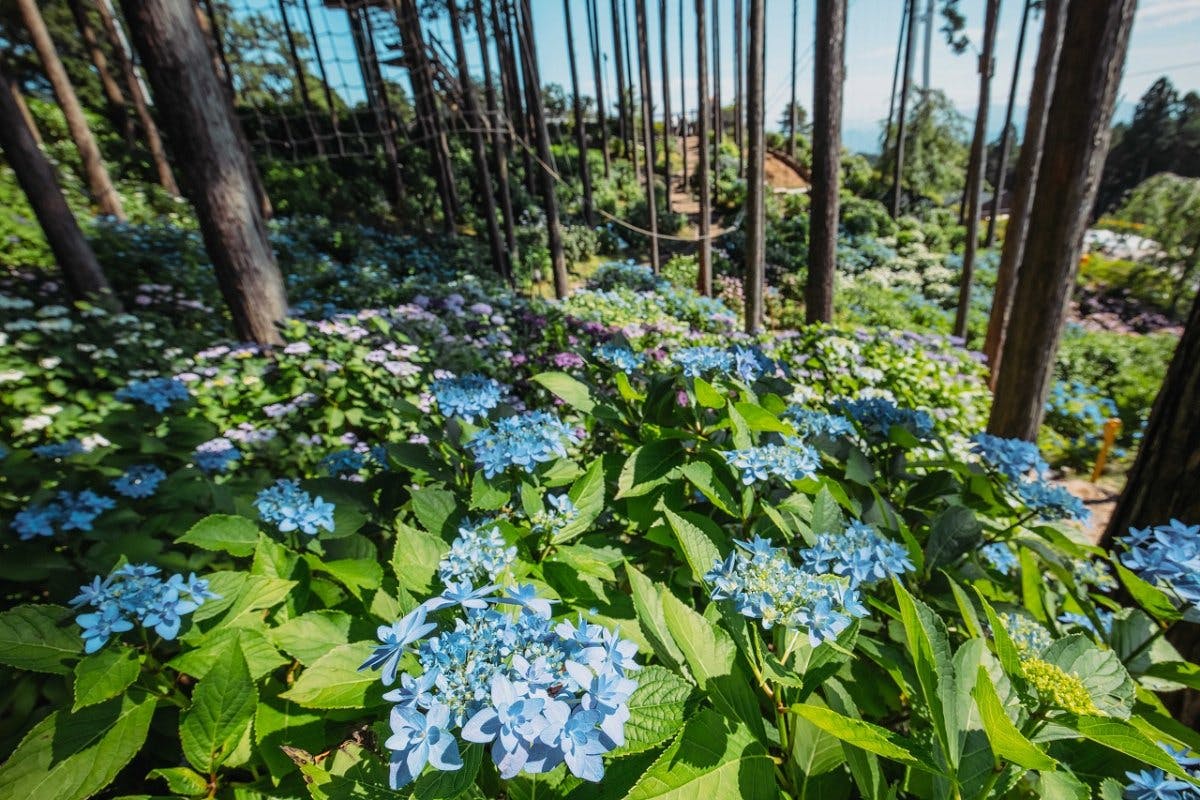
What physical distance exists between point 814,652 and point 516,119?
16.1 metres

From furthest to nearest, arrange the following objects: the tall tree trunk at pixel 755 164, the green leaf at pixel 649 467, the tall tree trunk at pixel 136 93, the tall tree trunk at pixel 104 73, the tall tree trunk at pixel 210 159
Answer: the tall tree trunk at pixel 136 93, the tall tree trunk at pixel 104 73, the tall tree trunk at pixel 755 164, the tall tree trunk at pixel 210 159, the green leaf at pixel 649 467

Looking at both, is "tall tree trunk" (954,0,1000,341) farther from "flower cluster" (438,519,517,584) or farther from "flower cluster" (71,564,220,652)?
"flower cluster" (71,564,220,652)

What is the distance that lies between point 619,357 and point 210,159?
3871 mm

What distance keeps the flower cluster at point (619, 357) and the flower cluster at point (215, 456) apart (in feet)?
6.44

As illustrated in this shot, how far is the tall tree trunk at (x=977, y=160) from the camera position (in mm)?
8555

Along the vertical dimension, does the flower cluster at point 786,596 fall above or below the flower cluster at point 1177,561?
above

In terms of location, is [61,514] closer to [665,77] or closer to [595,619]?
[595,619]

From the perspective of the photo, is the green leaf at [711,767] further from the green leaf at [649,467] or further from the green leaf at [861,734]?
the green leaf at [649,467]

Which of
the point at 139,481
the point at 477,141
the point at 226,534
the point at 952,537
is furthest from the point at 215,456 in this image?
the point at 477,141

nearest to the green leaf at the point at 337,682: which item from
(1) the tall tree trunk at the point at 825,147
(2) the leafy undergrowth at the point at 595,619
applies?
(2) the leafy undergrowth at the point at 595,619

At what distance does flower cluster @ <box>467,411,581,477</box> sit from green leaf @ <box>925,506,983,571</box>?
912mm

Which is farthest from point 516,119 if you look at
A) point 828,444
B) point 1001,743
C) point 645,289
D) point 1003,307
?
point 1001,743

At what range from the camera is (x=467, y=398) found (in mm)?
1569

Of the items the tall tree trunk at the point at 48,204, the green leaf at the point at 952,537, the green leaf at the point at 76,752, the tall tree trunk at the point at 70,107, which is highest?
the tall tree trunk at the point at 70,107
